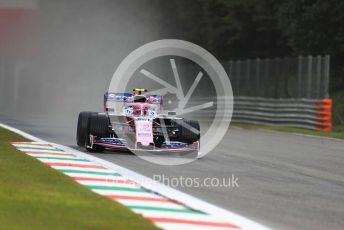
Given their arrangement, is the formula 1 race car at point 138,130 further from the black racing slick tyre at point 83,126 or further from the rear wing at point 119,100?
the rear wing at point 119,100

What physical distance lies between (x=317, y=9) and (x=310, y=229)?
3006cm

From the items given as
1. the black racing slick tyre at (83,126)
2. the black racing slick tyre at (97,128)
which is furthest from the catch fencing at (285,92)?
the black racing slick tyre at (97,128)

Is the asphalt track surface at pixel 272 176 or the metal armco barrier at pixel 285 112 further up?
the metal armco barrier at pixel 285 112

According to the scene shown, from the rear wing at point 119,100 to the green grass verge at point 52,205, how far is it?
159 inches

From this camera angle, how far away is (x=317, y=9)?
37188 millimetres

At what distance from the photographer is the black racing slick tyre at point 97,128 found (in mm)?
14578

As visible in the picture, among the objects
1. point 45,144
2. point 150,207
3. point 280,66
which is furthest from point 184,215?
point 280,66

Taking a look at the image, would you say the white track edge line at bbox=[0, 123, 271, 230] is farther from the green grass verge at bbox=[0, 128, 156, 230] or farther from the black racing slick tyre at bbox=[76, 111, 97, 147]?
the black racing slick tyre at bbox=[76, 111, 97, 147]

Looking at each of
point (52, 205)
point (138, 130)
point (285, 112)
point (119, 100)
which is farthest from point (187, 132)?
point (285, 112)

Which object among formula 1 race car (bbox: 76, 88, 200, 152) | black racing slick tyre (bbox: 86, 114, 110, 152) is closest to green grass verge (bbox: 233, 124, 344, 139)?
formula 1 race car (bbox: 76, 88, 200, 152)

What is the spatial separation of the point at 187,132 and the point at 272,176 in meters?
2.56

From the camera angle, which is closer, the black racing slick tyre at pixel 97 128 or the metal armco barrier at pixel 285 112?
the black racing slick tyre at pixel 97 128

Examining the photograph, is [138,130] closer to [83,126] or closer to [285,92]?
[83,126]

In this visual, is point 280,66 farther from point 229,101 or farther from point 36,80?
point 36,80
